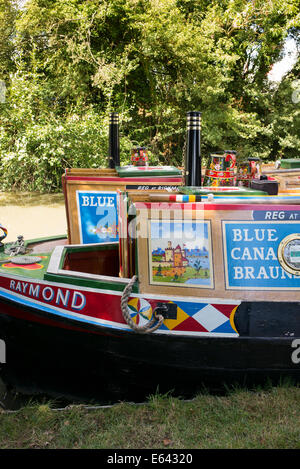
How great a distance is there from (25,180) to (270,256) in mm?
11723

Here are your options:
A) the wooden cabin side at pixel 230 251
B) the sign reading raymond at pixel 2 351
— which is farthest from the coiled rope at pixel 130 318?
the sign reading raymond at pixel 2 351

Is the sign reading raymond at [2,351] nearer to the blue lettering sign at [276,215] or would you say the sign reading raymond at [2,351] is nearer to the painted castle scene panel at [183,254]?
the painted castle scene panel at [183,254]

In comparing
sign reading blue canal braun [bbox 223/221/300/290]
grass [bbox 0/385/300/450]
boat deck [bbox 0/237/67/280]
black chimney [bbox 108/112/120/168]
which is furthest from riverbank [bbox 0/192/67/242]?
sign reading blue canal braun [bbox 223/221/300/290]

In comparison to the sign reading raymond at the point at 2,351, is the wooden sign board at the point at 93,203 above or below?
above

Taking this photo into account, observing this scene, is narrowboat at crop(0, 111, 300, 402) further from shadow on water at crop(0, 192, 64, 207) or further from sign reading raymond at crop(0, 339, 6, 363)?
shadow on water at crop(0, 192, 64, 207)

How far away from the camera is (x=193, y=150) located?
12.9ft

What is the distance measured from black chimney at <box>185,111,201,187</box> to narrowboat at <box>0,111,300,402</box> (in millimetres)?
427

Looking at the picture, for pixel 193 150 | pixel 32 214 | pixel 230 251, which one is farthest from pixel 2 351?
pixel 32 214

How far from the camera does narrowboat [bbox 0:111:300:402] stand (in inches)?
128

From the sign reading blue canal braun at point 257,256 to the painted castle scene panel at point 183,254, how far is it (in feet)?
0.49

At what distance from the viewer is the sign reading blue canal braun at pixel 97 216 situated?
4801 mm

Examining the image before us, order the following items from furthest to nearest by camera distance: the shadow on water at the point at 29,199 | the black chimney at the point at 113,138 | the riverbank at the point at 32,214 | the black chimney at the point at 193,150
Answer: the shadow on water at the point at 29,199
the riverbank at the point at 32,214
the black chimney at the point at 113,138
the black chimney at the point at 193,150

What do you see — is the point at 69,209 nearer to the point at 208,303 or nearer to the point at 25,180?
the point at 208,303

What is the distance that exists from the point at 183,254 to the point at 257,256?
1.72 ft
